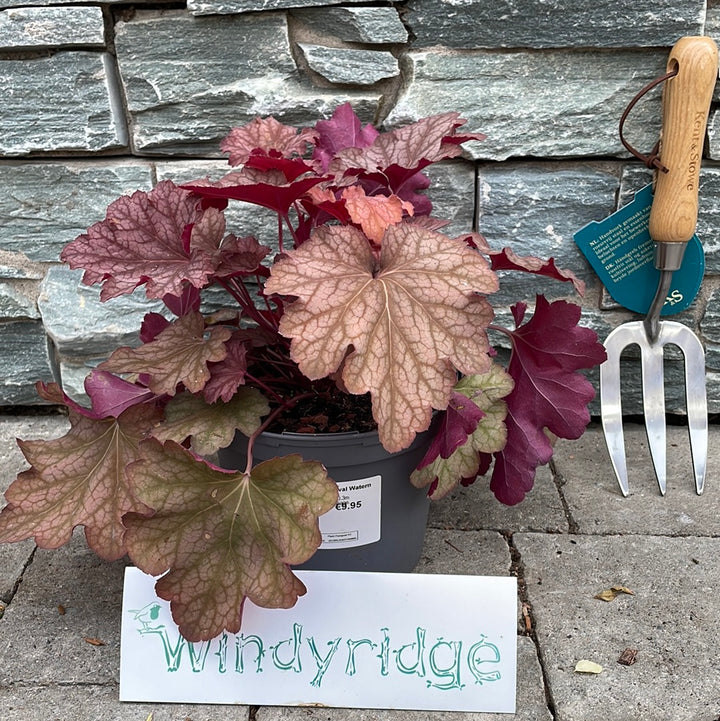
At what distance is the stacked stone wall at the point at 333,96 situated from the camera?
Answer: 1511mm

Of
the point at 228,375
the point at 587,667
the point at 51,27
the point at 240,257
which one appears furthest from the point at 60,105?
the point at 587,667

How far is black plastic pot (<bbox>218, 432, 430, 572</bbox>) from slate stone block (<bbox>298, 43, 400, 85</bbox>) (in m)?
0.74

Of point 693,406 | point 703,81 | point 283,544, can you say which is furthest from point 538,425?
point 703,81

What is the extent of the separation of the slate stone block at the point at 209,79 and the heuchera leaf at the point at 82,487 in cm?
66

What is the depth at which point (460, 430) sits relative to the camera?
1.13 metres

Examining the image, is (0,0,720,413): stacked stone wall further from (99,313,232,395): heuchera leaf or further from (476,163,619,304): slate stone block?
(99,313,232,395): heuchera leaf

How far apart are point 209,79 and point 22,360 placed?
2.58ft

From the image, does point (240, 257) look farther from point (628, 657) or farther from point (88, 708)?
point (628, 657)

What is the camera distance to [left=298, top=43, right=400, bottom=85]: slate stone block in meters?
1.53

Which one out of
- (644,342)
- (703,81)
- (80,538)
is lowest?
(80,538)

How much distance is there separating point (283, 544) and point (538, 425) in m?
0.48

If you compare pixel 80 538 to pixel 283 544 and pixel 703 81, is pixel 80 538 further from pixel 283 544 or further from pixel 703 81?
pixel 703 81

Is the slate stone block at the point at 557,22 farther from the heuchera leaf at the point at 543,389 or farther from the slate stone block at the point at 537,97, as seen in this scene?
the heuchera leaf at the point at 543,389

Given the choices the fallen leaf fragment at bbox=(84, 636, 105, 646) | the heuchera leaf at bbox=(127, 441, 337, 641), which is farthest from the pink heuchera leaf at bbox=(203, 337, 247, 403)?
the fallen leaf fragment at bbox=(84, 636, 105, 646)
